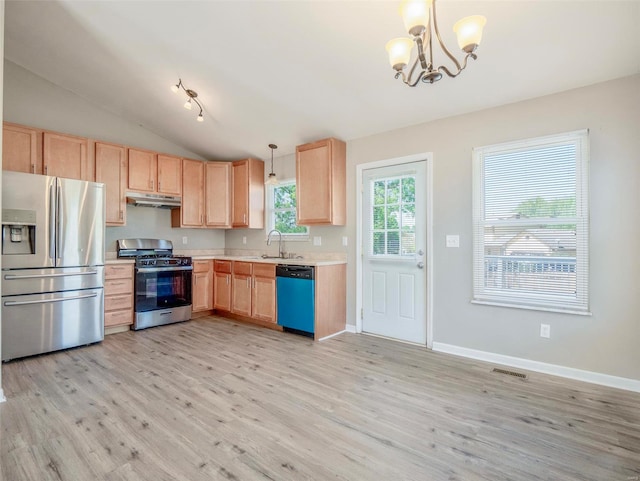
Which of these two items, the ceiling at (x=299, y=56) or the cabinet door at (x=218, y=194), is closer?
the ceiling at (x=299, y=56)

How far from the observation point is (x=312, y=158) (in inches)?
162

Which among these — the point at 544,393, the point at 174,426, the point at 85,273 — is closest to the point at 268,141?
the point at 85,273

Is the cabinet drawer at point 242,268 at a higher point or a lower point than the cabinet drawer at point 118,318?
higher

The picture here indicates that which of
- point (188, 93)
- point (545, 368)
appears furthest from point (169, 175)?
point (545, 368)

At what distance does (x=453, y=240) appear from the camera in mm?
3293

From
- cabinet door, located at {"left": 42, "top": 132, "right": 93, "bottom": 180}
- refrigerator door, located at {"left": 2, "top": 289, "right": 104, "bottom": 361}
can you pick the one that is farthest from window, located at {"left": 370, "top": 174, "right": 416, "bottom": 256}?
cabinet door, located at {"left": 42, "top": 132, "right": 93, "bottom": 180}

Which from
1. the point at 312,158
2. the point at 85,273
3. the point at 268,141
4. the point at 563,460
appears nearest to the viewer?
the point at 563,460

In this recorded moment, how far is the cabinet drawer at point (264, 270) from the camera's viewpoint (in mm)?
4153

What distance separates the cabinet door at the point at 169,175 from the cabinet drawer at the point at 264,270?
1.69 m

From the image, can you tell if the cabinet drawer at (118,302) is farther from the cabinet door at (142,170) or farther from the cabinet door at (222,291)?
the cabinet door at (142,170)

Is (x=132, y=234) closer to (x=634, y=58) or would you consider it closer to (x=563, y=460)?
(x=563, y=460)

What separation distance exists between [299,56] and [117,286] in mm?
3382

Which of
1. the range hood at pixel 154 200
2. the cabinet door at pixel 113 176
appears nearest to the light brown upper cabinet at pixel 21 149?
the cabinet door at pixel 113 176

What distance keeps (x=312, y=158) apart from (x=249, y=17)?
1797mm
